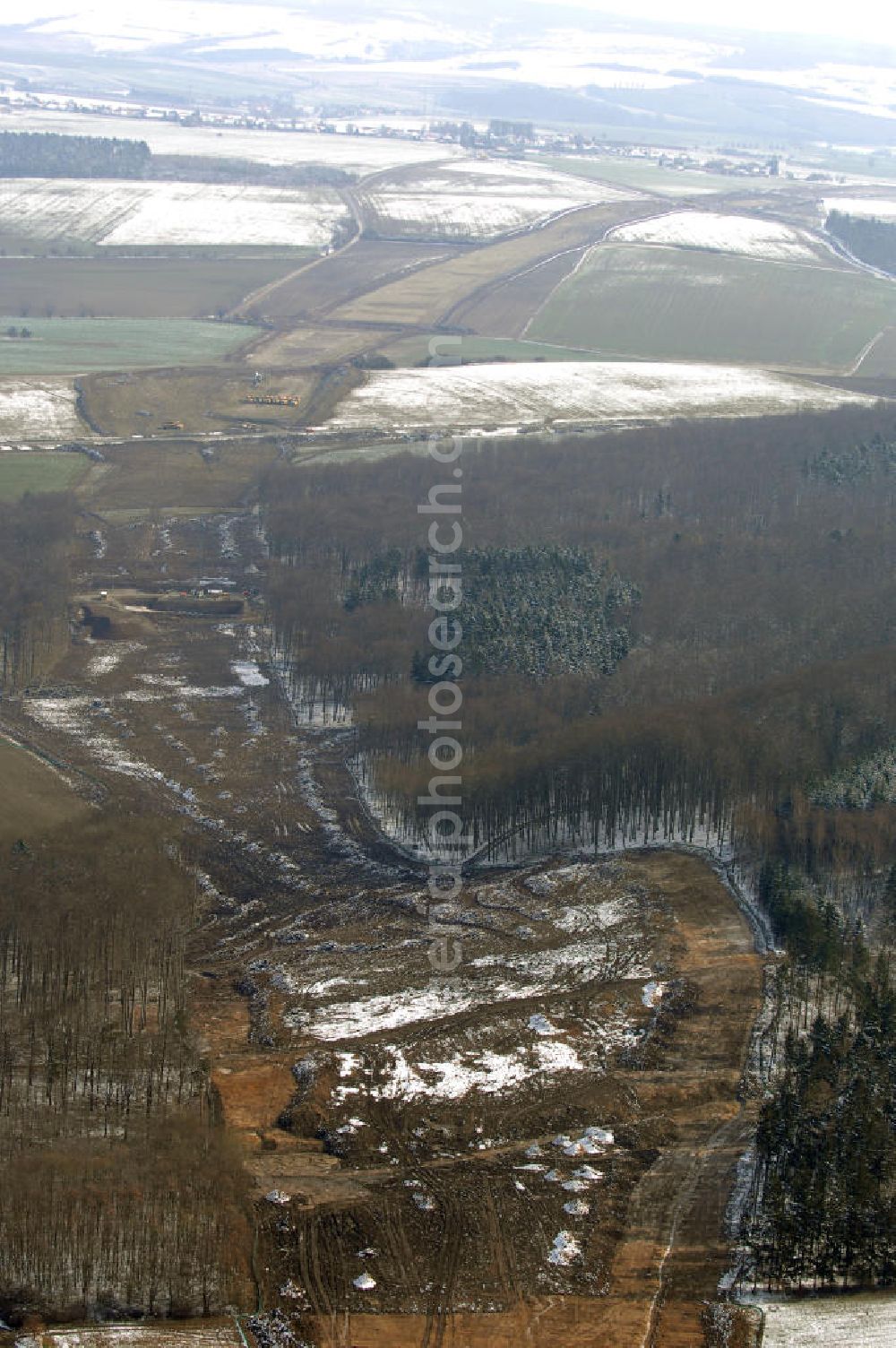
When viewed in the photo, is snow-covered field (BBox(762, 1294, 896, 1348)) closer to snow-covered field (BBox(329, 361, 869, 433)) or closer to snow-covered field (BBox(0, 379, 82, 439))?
snow-covered field (BBox(329, 361, 869, 433))

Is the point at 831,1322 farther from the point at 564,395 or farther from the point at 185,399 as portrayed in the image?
the point at 564,395

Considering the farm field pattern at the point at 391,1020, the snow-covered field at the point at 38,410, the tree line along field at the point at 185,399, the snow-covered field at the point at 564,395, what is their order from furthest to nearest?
the snow-covered field at the point at 564,395, the tree line along field at the point at 185,399, the snow-covered field at the point at 38,410, the farm field pattern at the point at 391,1020

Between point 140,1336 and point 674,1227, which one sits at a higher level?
point 674,1227

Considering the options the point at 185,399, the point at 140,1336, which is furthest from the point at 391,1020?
the point at 185,399

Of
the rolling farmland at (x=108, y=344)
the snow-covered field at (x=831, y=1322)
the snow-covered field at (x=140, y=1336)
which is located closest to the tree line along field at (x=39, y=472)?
the rolling farmland at (x=108, y=344)

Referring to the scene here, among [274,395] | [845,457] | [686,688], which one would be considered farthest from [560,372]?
[686,688]

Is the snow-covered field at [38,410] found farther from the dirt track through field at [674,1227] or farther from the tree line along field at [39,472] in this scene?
the dirt track through field at [674,1227]

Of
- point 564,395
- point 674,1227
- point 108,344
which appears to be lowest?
point 674,1227
